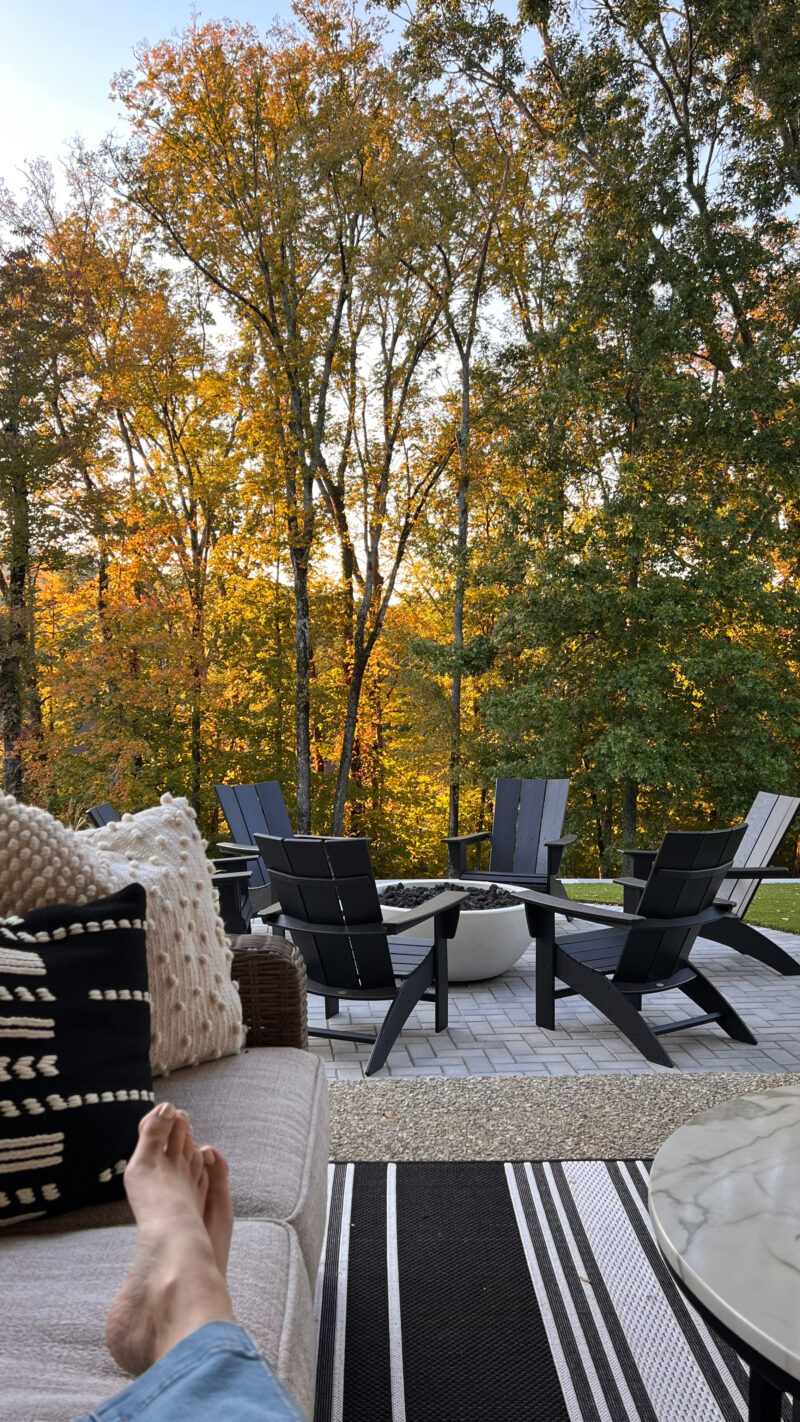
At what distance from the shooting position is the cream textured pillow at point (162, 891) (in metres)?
1.69

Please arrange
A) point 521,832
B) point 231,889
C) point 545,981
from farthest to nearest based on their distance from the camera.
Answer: point 521,832, point 231,889, point 545,981

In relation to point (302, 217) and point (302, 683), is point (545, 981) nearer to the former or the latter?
point (302, 683)

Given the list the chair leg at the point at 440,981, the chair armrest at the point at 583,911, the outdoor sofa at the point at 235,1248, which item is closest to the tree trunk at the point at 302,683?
the chair leg at the point at 440,981

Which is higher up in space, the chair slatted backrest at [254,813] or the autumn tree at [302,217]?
the autumn tree at [302,217]

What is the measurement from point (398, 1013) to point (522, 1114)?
0.93 meters

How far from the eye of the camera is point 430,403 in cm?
1341

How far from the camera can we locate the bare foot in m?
0.98

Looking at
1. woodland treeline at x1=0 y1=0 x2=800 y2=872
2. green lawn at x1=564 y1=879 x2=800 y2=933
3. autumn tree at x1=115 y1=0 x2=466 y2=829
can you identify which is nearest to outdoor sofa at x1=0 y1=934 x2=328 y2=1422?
green lawn at x1=564 y1=879 x2=800 y2=933

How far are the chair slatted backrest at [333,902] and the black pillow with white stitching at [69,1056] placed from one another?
1.85 m

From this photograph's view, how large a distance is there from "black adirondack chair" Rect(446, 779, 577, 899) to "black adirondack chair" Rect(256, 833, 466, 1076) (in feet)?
8.24

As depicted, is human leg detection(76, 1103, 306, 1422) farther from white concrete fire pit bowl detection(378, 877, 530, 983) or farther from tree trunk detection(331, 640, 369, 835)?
tree trunk detection(331, 640, 369, 835)

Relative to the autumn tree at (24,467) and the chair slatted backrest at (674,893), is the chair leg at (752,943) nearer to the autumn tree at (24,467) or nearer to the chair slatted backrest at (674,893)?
the chair slatted backrest at (674,893)

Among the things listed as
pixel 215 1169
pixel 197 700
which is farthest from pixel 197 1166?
pixel 197 700

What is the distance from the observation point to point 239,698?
43.5ft
